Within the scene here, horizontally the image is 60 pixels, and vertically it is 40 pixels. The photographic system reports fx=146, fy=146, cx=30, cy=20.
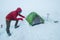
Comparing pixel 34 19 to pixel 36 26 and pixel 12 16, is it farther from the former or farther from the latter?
pixel 12 16

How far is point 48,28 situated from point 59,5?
220 mm

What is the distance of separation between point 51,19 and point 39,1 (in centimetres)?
19

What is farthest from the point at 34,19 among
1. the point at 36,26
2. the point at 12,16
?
the point at 12,16

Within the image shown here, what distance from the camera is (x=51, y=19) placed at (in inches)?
46.5

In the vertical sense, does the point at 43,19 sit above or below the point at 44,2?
below

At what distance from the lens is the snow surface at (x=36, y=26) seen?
3.67 feet

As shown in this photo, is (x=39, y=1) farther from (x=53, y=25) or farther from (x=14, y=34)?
(x=14, y=34)

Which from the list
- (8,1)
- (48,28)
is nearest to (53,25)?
(48,28)

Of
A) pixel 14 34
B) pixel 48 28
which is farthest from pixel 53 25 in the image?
pixel 14 34

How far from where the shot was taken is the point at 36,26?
115 centimetres

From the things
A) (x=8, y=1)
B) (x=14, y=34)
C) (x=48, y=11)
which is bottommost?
(x=14, y=34)

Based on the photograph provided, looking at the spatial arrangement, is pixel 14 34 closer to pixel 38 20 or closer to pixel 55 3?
pixel 38 20

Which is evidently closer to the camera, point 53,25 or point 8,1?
point 53,25

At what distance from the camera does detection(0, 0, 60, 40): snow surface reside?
112 cm
